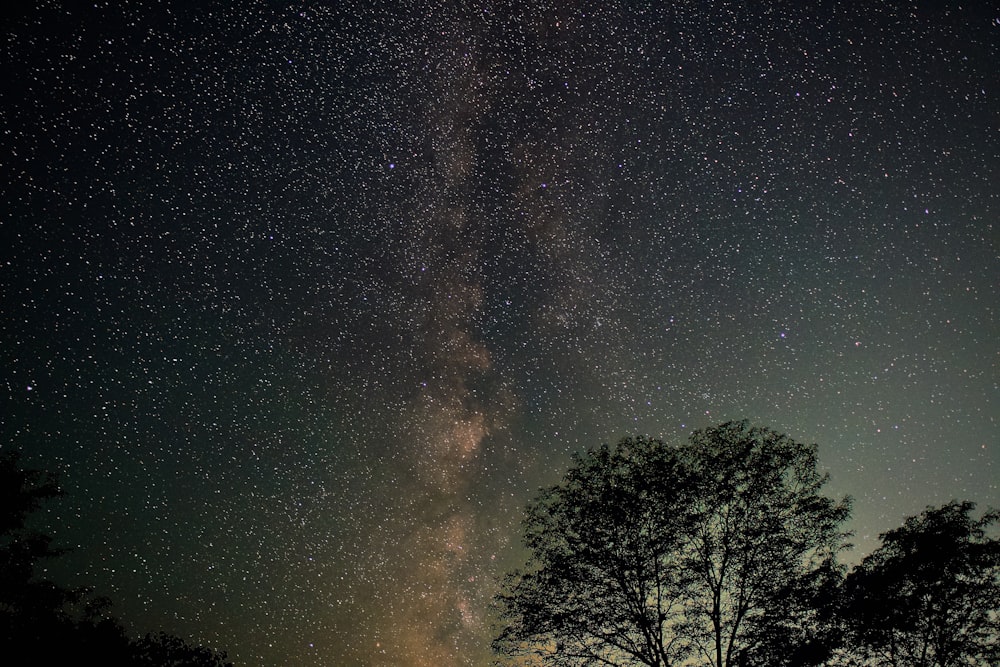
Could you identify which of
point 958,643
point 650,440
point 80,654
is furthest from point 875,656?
point 80,654

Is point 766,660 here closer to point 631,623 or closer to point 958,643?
point 631,623

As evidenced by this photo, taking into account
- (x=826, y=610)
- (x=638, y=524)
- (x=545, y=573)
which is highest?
(x=638, y=524)

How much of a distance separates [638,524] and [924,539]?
7773 mm

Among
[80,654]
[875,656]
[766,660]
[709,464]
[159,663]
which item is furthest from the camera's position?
[159,663]

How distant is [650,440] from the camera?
12.6 meters

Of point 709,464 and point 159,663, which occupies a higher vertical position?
point 709,464

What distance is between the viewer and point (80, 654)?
1570 cm

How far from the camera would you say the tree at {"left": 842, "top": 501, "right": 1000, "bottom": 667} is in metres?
12.6

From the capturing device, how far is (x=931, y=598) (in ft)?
42.8

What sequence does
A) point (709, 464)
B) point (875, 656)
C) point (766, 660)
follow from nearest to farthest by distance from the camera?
point (766, 660) → point (709, 464) → point (875, 656)

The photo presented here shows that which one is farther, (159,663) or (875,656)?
(159,663)

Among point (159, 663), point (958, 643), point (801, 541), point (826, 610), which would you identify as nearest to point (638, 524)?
point (801, 541)

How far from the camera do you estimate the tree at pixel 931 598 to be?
12.6 meters

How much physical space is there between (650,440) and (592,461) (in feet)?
4.96
